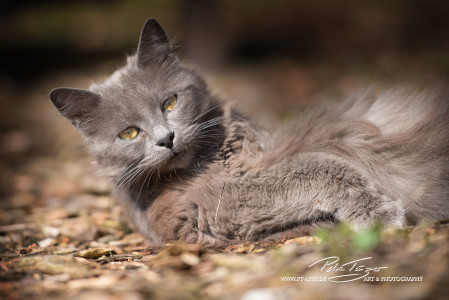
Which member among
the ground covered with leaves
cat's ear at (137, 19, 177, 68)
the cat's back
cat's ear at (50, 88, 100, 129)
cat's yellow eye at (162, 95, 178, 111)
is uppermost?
cat's ear at (137, 19, 177, 68)

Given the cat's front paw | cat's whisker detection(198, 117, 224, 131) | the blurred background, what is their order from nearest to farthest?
the cat's front paw, cat's whisker detection(198, 117, 224, 131), the blurred background

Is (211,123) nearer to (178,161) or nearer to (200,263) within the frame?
(178,161)

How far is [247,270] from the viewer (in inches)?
81.2

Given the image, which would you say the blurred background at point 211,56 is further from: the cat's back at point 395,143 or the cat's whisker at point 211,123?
the cat's back at point 395,143

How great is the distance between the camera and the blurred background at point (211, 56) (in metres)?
5.46

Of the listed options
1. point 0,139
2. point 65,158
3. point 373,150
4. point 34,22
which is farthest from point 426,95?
point 34,22

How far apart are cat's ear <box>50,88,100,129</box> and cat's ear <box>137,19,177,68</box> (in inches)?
15.7

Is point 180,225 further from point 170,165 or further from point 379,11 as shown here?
point 379,11

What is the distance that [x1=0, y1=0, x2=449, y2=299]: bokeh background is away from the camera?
81.0 inches

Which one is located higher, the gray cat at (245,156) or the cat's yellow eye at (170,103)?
the cat's yellow eye at (170,103)

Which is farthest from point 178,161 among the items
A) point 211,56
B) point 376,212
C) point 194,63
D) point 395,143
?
point 211,56
